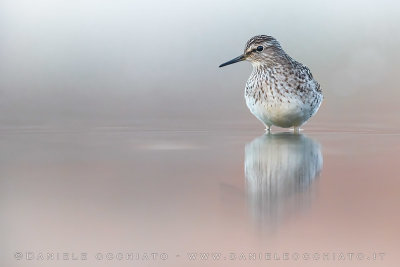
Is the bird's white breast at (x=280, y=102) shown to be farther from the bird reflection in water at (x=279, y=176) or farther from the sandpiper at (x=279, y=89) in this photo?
the bird reflection in water at (x=279, y=176)

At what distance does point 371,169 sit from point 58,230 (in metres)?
2.63

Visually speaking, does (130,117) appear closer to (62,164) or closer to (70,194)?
(62,164)

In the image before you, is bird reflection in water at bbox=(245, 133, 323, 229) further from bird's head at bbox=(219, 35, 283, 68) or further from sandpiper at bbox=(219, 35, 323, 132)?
bird's head at bbox=(219, 35, 283, 68)

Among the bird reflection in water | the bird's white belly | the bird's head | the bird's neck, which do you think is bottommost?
the bird reflection in water

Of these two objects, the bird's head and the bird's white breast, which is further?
the bird's head

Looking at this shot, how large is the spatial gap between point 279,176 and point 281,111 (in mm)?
3040

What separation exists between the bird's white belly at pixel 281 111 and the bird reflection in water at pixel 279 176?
2.46ft

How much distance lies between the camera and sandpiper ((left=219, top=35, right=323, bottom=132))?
791 cm

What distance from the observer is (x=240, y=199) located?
4344 mm

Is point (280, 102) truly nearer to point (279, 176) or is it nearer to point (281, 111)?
point (281, 111)

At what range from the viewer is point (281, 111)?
7.88 m

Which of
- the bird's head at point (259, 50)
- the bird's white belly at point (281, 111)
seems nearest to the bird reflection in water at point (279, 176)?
the bird's white belly at point (281, 111)

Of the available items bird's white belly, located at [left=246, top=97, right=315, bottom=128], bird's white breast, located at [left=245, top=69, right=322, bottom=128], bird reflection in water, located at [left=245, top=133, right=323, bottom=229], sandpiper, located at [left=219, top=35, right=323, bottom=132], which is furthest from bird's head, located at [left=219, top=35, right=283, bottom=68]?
bird reflection in water, located at [left=245, top=133, right=323, bottom=229]

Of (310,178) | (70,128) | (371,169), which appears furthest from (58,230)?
(70,128)
